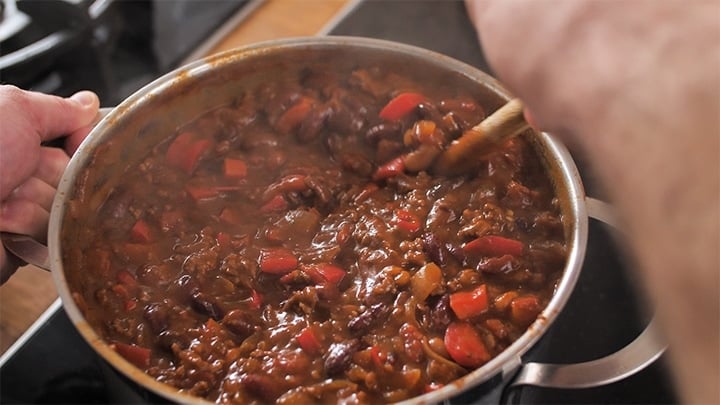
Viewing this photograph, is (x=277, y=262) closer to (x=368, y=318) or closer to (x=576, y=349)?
(x=368, y=318)

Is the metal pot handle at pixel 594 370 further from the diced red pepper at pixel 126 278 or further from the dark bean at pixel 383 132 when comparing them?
the diced red pepper at pixel 126 278

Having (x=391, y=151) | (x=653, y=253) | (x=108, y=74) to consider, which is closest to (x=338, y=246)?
(x=391, y=151)

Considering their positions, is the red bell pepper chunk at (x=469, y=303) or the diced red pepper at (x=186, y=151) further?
the diced red pepper at (x=186, y=151)

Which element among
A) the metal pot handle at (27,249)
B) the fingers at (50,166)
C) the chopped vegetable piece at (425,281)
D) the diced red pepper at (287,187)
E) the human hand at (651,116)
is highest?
the human hand at (651,116)

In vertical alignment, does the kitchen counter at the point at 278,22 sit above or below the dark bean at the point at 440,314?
above

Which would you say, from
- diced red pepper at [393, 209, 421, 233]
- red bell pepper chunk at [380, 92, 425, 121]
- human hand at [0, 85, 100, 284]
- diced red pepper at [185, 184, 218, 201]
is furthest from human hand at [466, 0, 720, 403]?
human hand at [0, 85, 100, 284]

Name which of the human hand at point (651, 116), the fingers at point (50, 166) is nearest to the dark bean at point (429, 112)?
the human hand at point (651, 116)

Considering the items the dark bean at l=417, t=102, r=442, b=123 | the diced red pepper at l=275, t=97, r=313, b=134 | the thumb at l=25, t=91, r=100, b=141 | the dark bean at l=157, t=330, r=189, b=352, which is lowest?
the dark bean at l=157, t=330, r=189, b=352

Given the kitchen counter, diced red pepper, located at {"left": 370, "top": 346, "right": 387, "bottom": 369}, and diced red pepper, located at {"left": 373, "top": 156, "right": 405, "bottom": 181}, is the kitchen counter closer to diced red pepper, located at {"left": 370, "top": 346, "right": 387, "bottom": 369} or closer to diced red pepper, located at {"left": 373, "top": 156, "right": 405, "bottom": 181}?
diced red pepper, located at {"left": 373, "top": 156, "right": 405, "bottom": 181}
